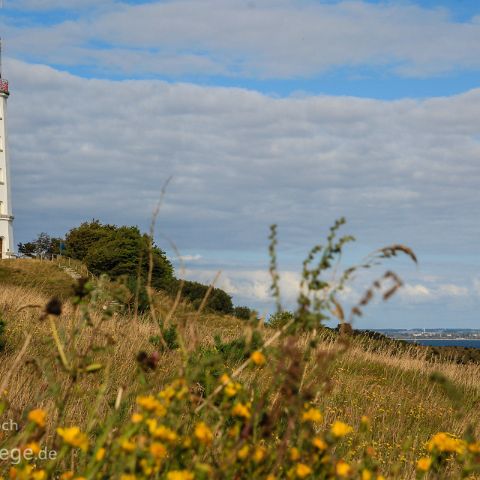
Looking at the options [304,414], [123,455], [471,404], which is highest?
[304,414]

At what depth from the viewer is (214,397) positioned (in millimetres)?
2953

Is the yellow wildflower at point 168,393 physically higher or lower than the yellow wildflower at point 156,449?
higher

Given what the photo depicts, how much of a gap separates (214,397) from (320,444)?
1.80 feet

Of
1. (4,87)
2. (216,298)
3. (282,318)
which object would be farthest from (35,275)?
(282,318)

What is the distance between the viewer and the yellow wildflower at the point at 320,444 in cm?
260

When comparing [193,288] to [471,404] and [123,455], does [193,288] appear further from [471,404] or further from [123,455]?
[123,455]

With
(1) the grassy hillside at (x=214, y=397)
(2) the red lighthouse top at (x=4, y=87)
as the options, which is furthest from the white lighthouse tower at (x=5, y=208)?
(1) the grassy hillside at (x=214, y=397)

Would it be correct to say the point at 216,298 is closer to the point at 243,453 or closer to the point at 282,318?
the point at 282,318

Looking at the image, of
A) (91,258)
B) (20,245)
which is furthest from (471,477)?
(20,245)

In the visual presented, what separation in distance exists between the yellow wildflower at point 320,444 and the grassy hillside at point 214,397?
36mm

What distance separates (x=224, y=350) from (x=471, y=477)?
3.96 m

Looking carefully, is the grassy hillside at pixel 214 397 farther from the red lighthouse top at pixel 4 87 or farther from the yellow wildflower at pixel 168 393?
the red lighthouse top at pixel 4 87

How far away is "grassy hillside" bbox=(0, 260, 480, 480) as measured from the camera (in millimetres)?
2682

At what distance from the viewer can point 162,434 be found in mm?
2443
